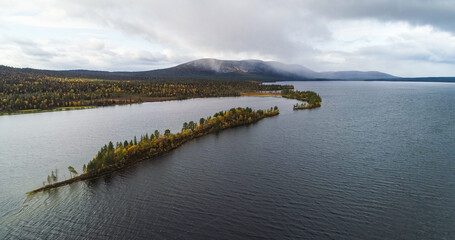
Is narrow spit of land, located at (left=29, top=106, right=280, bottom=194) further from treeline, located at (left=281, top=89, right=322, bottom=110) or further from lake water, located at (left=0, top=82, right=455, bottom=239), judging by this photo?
treeline, located at (left=281, top=89, right=322, bottom=110)

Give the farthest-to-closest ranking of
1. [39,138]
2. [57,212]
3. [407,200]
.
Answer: [39,138], [407,200], [57,212]

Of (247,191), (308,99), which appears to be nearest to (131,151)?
(247,191)

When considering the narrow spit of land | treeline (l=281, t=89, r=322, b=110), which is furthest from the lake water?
treeline (l=281, t=89, r=322, b=110)

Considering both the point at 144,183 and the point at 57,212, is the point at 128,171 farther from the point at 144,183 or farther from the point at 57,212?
the point at 57,212

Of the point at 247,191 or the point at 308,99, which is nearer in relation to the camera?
the point at 247,191

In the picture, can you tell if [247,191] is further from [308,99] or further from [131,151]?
[308,99]

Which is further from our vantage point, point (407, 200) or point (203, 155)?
point (203, 155)

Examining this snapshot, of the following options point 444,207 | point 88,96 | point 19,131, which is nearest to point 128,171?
point 444,207

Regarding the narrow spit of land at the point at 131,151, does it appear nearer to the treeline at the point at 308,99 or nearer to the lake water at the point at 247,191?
the lake water at the point at 247,191
